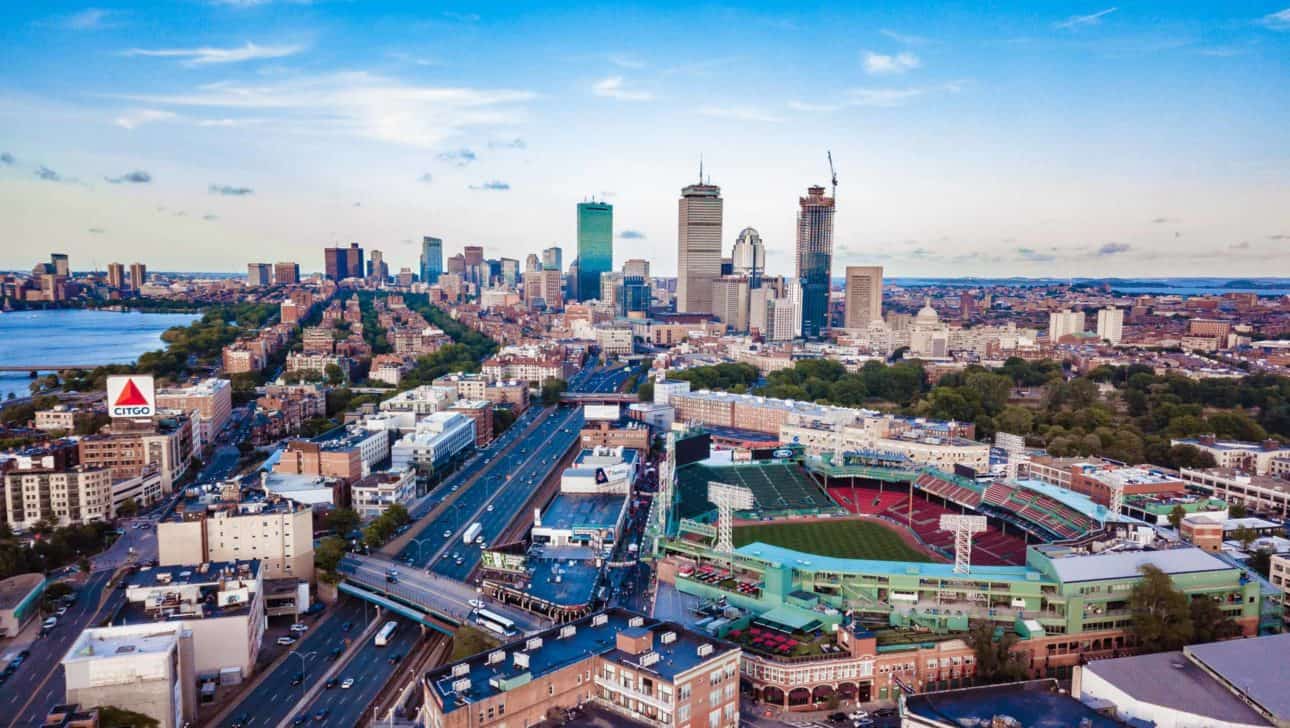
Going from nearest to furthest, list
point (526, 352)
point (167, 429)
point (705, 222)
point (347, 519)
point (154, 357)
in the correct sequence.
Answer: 1. point (347, 519)
2. point (167, 429)
3. point (154, 357)
4. point (526, 352)
5. point (705, 222)

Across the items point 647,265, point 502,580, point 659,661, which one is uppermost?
point 647,265

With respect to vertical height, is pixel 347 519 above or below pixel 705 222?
below

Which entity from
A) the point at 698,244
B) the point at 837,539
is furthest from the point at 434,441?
the point at 698,244

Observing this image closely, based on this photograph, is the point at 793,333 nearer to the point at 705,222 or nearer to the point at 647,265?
the point at 705,222

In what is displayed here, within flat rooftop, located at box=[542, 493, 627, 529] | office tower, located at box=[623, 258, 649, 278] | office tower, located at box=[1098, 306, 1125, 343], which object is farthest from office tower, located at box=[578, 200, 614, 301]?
flat rooftop, located at box=[542, 493, 627, 529]

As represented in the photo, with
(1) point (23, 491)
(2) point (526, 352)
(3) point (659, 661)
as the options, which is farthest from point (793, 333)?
(3) point (659, 661)

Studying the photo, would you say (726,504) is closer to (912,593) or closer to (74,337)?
(912,593)

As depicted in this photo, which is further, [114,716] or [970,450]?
[970,450]
